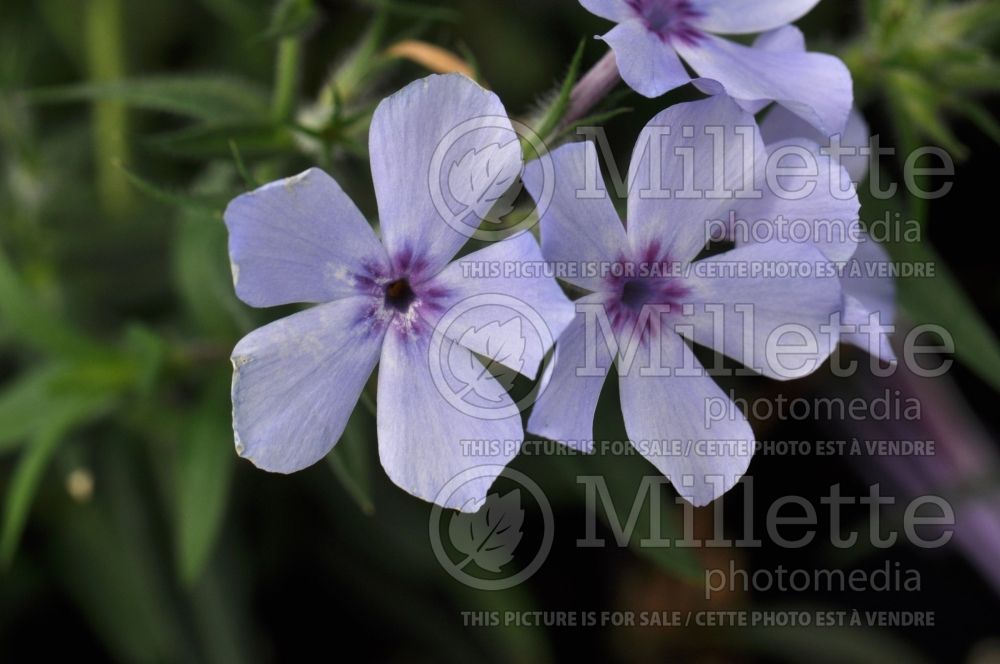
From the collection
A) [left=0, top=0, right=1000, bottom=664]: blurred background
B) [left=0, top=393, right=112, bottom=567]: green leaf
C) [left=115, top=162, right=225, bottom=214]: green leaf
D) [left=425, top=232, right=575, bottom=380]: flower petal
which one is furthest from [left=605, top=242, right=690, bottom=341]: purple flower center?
[left=0, top=393, right=112, bottom=567]: green leaf

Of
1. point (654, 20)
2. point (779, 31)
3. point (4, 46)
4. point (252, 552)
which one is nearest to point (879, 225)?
point (779, 31)

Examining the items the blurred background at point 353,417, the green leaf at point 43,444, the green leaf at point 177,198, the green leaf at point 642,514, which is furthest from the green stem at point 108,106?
the green leaf at point 642,514

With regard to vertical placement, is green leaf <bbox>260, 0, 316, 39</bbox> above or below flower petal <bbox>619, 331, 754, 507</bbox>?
above

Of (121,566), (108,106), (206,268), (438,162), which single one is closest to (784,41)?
(438,162)

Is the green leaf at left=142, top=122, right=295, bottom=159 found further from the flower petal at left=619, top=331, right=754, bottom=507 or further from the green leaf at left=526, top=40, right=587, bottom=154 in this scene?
the flower petal at left=619, top=331, right=754, bottom=507

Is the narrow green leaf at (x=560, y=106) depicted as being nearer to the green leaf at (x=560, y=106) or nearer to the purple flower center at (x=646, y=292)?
the green leaf at (x=560, y=106)

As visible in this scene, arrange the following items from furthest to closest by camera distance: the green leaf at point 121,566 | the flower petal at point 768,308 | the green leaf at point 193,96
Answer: the green leaf at point 121,566 → the green leaf at point 193,96 → the flower petal at point 768,308

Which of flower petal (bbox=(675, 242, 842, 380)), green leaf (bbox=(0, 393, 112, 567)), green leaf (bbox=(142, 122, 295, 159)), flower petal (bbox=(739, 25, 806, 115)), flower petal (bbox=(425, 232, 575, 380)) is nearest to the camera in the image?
flower petal (bbox=(425, 232, 575, 380))

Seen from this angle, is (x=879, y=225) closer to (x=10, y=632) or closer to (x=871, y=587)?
(x=871, y=587)
